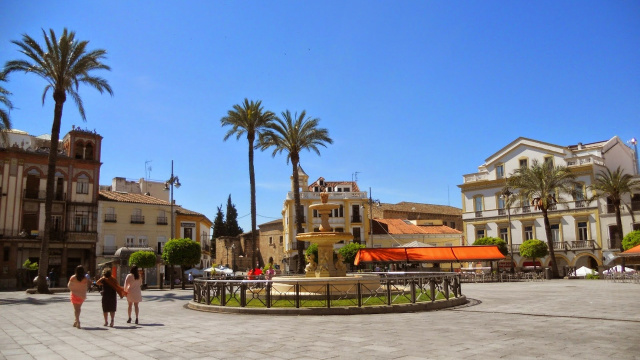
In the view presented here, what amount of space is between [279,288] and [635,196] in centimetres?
4022

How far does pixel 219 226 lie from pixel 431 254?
52.7 metres

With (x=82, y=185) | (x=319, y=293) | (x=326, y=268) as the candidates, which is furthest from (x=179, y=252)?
(x=319, y=293)

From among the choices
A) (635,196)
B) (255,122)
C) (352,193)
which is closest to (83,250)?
(255,122)

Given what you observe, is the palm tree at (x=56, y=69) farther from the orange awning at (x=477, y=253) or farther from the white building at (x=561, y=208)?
the white building at (x=561, y=208)

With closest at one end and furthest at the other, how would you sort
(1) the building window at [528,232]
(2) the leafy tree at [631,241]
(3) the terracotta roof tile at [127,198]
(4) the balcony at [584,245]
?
(2) the leafy tree at [631,241] < (4) the balcony at [584,245] < (3) the terracotta roof tile at [127,198] < (1) the building window at [528,232]

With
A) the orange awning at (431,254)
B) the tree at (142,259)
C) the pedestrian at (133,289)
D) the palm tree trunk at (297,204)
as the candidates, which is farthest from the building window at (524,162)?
the pedestrian at (133,289)

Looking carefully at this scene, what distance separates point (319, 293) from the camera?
1672cm

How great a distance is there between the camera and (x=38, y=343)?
9461 millimetres

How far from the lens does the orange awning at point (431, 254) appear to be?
38.7m

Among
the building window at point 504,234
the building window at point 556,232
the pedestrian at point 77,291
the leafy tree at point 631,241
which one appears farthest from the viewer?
the building window at point 504,234

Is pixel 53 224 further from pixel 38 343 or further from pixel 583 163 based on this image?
pixel 583 163

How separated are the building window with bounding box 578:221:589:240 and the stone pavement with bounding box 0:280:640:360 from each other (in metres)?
34.9

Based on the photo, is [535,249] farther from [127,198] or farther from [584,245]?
[127,198]

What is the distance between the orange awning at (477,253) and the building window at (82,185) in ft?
110
